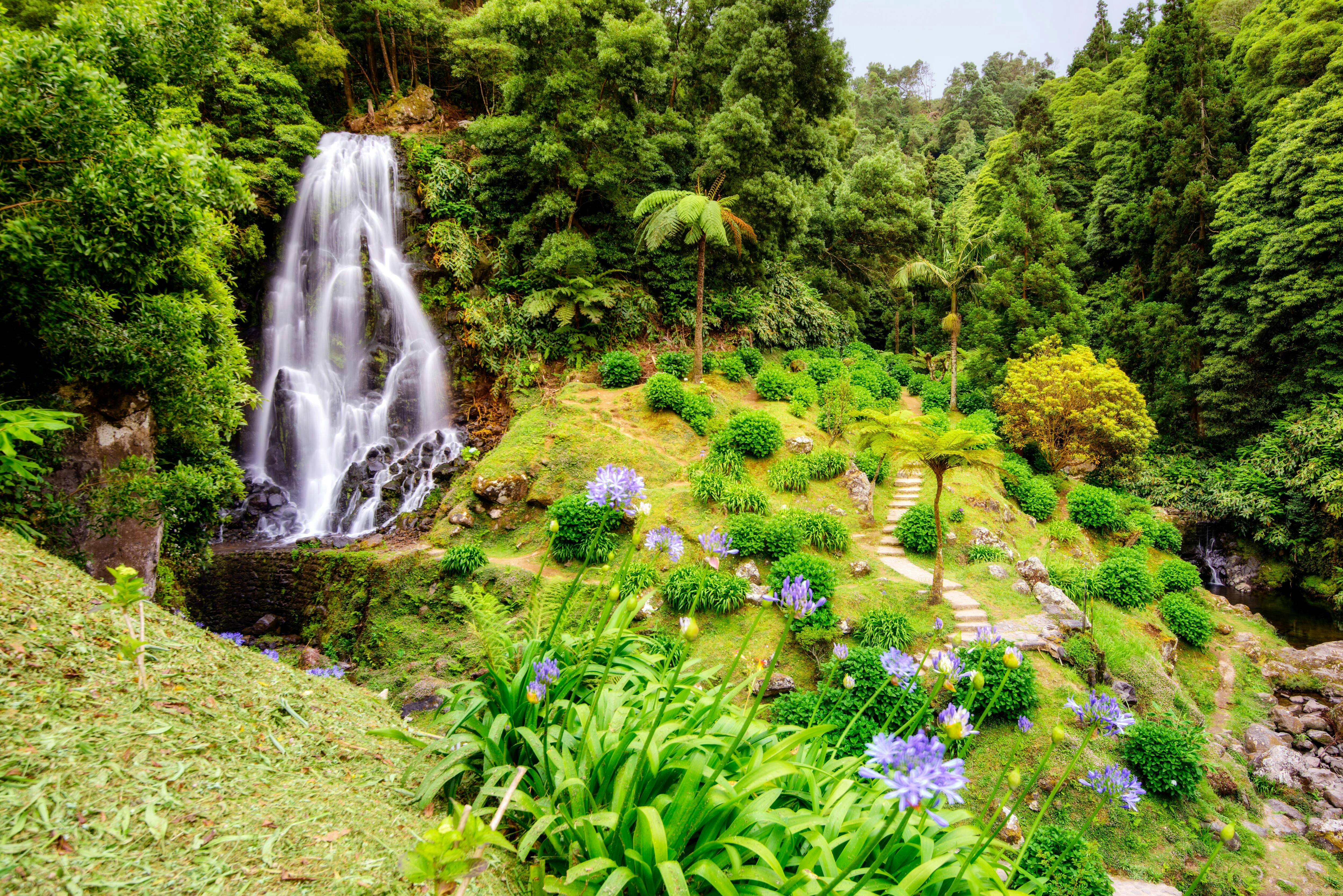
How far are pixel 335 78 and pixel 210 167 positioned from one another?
44.7 feet

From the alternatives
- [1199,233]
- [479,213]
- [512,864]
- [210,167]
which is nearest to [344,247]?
[479,213]

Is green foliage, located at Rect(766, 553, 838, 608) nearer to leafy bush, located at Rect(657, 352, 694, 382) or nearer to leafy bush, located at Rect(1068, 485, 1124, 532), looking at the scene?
leafy bush, located at Rect(657, 352, 694, 382)

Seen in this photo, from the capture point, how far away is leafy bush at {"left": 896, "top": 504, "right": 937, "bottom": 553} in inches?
334

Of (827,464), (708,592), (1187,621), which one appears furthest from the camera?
(827,464)

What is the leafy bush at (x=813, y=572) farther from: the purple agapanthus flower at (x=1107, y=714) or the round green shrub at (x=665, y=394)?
the round green shrub at (x=665, y=394)

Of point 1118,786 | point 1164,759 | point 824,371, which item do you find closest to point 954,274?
point 824,371

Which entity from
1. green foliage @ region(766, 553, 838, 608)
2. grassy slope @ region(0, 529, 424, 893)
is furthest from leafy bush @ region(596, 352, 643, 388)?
grassy slope @ region(0, 529, 424, 893)

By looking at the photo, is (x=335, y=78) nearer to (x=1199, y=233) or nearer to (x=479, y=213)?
(x=479, y=213)

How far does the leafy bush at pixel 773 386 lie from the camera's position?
40.0ft

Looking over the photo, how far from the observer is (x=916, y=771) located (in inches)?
52.4

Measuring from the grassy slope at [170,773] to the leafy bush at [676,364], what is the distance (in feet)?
32.2

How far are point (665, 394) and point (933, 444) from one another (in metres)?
5.06

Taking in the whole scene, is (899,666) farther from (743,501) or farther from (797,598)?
(743,501)

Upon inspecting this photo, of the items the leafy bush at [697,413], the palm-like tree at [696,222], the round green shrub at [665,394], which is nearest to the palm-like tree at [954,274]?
the palm-like tree at [696,222]
